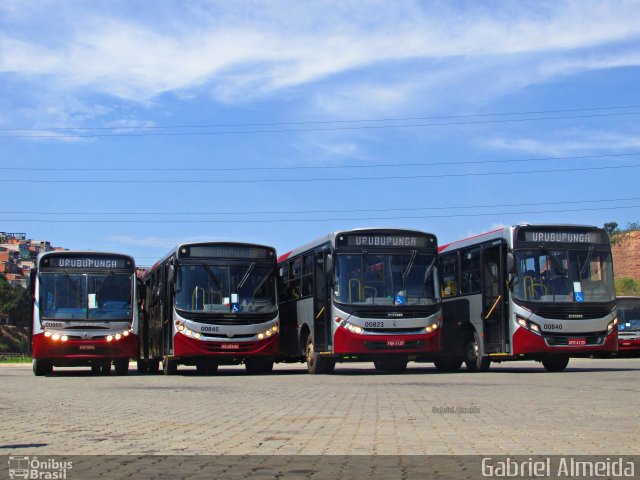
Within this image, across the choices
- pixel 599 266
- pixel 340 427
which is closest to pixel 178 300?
pixel 599 266

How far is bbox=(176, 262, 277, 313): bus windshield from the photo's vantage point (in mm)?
25406

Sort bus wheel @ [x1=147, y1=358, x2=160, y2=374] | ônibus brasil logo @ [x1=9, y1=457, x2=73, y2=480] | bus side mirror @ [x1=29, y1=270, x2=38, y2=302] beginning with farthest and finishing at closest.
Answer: bus wheel @ [x1=147, y1=358, x2=160, y2=374], bus side mirror @ [x1=29, y1=270, x2=38, y2=302], ônibus brasil logo @ [x1=9, y1=457, x2=73, y2=480]

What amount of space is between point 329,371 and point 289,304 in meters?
3.01

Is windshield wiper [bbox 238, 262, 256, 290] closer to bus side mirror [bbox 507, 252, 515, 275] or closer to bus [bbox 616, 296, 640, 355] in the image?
bus side mirror [bbox 507, 252, 515, 275]

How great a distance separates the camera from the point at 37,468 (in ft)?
24.3

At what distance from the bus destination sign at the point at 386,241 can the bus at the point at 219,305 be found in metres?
2.86

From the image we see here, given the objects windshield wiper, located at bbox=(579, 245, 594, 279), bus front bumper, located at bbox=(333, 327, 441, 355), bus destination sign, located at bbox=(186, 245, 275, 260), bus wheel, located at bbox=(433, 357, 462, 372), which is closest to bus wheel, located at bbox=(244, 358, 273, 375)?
bus destination sign, located at bbox=(186, 245, 275, 260)

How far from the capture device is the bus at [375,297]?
24.0m

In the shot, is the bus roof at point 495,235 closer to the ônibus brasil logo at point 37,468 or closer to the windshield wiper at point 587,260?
the windshield wiper at point 587,260

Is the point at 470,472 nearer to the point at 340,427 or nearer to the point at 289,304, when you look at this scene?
the point at 340,427

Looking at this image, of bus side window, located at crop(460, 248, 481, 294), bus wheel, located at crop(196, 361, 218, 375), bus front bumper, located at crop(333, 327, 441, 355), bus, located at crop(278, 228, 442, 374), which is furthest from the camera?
bus wheel, located at crop(196, 361, 218, 375)

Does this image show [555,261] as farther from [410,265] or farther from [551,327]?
[410,265]

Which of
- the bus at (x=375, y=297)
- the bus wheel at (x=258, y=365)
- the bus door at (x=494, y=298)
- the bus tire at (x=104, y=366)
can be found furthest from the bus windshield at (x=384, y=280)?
the bus tire at (x=104, y=366)

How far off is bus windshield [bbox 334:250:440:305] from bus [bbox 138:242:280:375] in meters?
2.65
